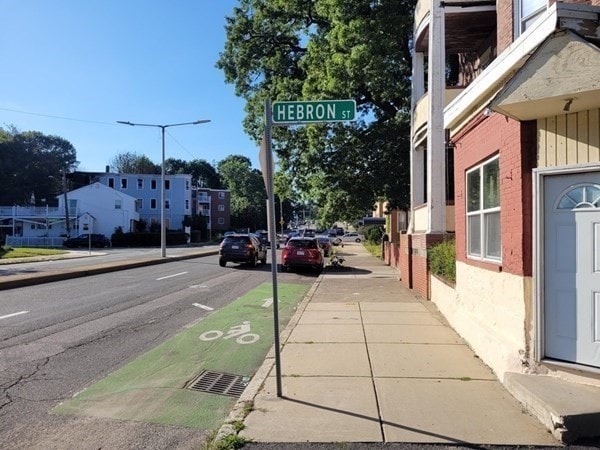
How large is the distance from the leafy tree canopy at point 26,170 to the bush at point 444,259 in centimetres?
8565

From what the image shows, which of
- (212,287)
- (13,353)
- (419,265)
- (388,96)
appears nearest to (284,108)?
(13,353)

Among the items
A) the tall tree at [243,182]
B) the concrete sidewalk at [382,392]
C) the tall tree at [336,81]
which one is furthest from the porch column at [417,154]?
the tall tree at [243,182]

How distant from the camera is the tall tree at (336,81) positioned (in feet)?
68.7

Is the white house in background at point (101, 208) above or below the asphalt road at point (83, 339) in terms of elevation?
above

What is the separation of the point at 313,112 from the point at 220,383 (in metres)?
3.23

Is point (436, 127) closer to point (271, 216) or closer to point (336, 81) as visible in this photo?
point (336, 81)

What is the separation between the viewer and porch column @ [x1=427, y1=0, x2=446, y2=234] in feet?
46.4

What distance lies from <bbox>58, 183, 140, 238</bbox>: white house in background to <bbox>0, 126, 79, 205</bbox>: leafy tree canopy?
22271mm

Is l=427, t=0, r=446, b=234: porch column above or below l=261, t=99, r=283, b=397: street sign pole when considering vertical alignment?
above

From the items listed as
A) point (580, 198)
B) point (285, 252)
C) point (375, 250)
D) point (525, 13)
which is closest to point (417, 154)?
point (285, 252)

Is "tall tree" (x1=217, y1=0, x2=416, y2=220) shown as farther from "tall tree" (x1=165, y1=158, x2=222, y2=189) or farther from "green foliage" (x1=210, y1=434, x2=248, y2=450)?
"tall tree" (x1=165, y1=158, x2=222, y2=189)

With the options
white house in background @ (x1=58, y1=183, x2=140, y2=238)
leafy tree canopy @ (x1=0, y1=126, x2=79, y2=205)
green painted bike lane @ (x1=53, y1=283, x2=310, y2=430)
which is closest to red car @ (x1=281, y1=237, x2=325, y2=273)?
green painted bike lane @ (x1=53, y1=283, x2=310, y2=430)

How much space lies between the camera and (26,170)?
3413 inches

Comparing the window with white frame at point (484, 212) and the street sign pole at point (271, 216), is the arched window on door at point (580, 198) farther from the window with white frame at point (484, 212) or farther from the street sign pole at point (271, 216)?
the street sign pole at point (271, 216)
